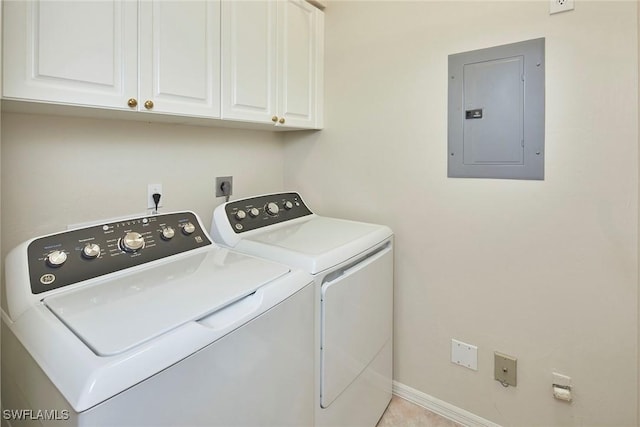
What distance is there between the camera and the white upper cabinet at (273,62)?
1.46 meters

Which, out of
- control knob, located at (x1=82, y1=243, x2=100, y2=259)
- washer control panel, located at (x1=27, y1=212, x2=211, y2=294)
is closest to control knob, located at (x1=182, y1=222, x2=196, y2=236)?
washer control panel, located at (x1=27, y1=212, x2=211, y2=294)

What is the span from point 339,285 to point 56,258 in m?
0.88

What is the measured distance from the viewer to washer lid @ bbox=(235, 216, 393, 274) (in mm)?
1192

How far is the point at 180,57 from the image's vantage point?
50.3 inches

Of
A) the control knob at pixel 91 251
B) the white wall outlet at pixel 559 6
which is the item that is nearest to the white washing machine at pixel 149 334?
the control knob at pixel 91 251

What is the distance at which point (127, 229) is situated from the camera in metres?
1.16

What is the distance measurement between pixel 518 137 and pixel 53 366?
165 centimetres

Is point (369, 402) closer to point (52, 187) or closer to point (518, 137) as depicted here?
point (518, 137)

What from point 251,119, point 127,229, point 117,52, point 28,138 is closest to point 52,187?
point 28,138

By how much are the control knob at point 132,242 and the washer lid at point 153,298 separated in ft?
0.29

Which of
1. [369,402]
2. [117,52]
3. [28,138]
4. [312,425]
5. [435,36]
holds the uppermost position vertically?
[435,36]

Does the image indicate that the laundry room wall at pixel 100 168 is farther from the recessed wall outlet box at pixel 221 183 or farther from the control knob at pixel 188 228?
the control knob at pixel 188 228

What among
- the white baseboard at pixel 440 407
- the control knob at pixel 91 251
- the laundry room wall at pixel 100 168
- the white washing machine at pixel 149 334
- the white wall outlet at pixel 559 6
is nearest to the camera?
the white washing machine at pixel 149 334

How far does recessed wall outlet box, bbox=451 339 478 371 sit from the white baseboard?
235mm
